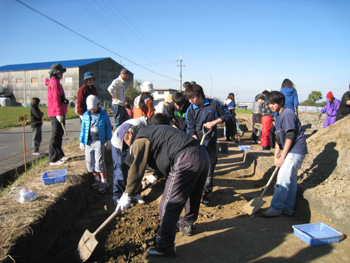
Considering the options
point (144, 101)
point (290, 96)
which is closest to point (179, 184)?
point (144, 101)

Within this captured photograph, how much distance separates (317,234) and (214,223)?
4.25 ft

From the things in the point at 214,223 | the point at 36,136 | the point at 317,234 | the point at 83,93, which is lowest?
the point at 214,223

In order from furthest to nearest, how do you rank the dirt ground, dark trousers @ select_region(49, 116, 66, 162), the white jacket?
the white jacket → dark trousers @ select_region(49, 116, 66, 162) → the dirt ground

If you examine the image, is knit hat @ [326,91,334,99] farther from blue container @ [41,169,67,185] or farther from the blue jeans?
blue container @ [41,169,67,185]

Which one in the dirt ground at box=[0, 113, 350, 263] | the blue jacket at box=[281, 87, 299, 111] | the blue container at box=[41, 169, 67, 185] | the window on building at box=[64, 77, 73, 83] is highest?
the window on building at box=[64, 77, 73, 83]

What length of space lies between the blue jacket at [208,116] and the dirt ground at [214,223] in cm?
110

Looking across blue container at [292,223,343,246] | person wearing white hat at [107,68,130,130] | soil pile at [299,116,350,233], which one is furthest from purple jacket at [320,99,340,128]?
person wearing white hat at [107,68,130,130]

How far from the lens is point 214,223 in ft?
11.9

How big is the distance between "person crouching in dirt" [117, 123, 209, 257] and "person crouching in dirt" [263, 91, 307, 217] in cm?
155

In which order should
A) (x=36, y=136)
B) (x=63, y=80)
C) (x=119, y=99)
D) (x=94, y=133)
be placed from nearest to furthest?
(x=94, y=133) < (x=119, y=99) < (x=36, y=136) < (x=63, y=80)

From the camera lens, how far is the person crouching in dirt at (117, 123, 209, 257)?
2.55 metres

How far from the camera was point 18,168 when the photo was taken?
585 centimetres

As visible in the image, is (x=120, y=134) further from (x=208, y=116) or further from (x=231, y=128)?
(x=231, y=128)

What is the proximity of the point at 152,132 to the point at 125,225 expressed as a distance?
164 centimetres
